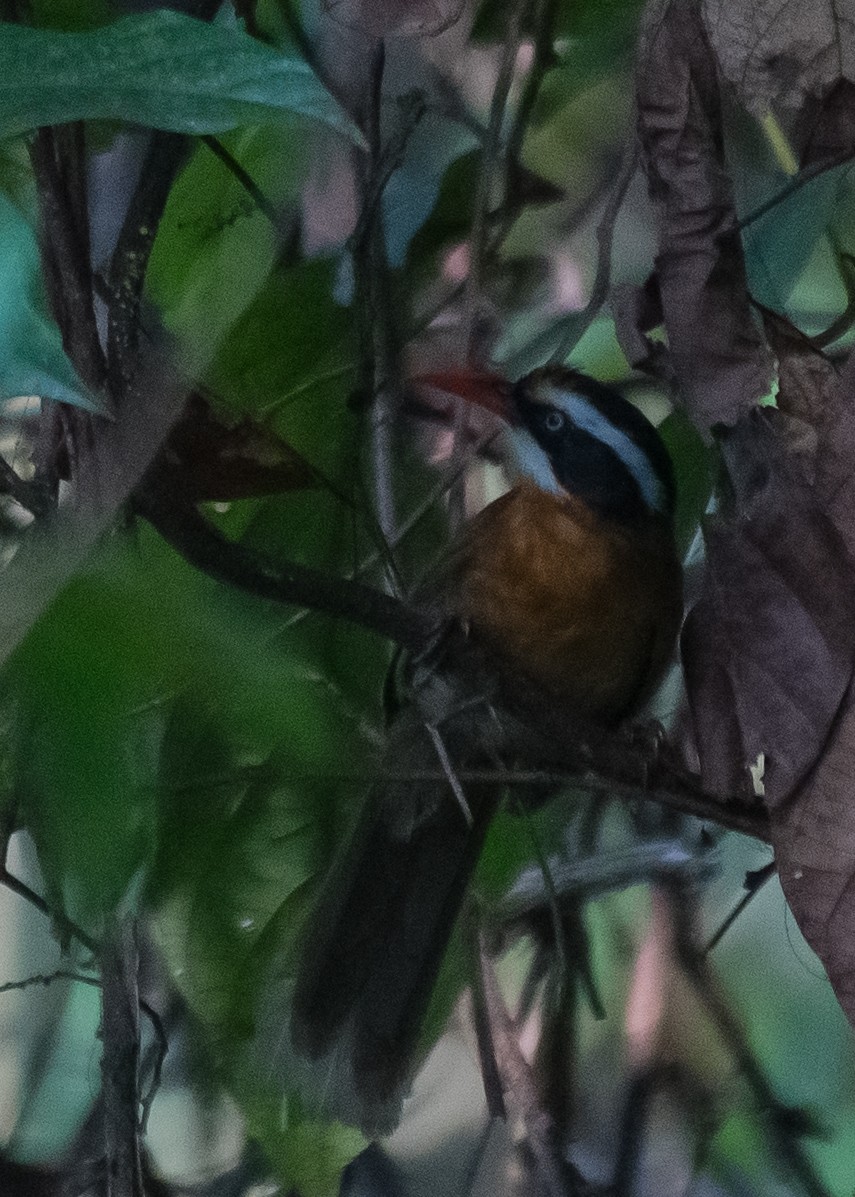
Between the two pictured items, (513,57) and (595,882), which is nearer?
(513,57)

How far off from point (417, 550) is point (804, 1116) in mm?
1008

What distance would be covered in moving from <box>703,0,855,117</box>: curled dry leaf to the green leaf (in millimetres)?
719

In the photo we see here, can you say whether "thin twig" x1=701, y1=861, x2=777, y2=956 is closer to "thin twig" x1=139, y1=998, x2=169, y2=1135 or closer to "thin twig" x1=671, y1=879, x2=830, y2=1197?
"thin twig" x1=671, y1=879, x2=830, y2=1197

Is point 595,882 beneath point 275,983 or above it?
beneath

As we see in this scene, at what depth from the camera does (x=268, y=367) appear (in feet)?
4.76

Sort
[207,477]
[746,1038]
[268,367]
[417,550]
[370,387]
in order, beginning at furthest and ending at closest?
[746,1038], [417,550], [370,387], [268,367], [207,477]

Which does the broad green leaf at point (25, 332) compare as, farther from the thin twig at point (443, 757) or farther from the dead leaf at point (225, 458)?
the thin twig at point (443, 757)

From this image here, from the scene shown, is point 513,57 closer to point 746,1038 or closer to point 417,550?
point 417,550

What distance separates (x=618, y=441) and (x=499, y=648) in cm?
30

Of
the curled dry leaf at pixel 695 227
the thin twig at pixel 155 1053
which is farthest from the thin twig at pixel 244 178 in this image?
the thin twig at pixel 155 1053

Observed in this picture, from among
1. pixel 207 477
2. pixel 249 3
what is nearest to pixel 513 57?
pixel 249 3

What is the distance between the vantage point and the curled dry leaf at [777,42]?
133 centimetres

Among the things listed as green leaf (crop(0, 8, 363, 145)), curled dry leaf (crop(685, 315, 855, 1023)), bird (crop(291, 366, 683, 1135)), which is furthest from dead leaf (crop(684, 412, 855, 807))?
green leaf (crop(0, 8, 363, 145))

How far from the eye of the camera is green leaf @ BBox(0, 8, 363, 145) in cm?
73
